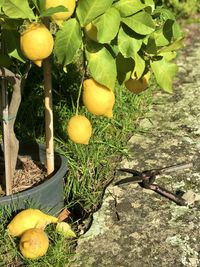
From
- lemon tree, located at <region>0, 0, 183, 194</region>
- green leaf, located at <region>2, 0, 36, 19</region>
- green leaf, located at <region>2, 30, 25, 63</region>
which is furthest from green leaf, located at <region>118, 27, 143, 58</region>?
green leaf, located at <region>2, 30, 25, 63</region>

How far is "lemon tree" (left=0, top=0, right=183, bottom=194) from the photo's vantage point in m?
1.91

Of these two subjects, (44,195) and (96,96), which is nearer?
(96,96)

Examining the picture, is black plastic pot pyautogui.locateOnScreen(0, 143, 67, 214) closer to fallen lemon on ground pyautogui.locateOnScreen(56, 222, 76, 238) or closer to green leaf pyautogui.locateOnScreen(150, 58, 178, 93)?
fallen lemon on ground pyautogui.locateOnScreen(56, 222, 76, 238)

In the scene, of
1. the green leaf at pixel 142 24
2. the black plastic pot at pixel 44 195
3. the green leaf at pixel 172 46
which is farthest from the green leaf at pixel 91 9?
the black plastic pot at pixel 44 195

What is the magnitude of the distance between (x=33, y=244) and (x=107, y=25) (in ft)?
3.16

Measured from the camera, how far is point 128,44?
201 cm

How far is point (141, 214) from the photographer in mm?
2725

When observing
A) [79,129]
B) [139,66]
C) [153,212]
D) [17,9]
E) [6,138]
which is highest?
[17,9]

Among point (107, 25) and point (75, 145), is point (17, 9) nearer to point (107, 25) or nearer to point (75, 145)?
point (107, 25)

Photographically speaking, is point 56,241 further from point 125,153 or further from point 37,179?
point 125,153

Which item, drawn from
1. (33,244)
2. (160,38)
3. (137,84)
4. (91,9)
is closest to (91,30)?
(91,9)

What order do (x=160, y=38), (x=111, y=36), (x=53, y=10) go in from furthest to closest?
(x=160, y=38)
(x=111, y=36)
(x=53, y=10)

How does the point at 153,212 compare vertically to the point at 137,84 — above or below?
below

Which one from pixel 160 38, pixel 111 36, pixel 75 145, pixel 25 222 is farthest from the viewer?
pixel 75 145
